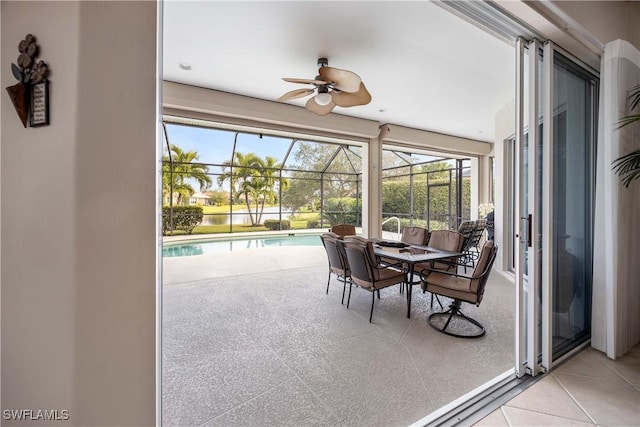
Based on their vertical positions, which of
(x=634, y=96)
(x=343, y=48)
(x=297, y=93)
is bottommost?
(x=634, y=96)

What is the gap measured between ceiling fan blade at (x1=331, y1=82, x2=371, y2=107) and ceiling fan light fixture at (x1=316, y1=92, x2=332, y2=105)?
9cm

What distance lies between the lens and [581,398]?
70.7 inches

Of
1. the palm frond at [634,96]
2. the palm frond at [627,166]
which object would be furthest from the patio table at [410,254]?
the palm frond at [634,96]

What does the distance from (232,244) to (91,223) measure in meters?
8.62

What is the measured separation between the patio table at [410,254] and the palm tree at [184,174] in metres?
7.76

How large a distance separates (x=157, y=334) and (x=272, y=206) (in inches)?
413

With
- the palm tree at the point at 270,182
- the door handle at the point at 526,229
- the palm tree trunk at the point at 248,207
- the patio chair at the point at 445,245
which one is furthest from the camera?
the palm tree trunk at the point at 248,207

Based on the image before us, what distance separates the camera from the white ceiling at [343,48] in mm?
2518

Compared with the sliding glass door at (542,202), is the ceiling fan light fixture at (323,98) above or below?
above

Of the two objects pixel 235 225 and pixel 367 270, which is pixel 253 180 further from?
pixel 367 270

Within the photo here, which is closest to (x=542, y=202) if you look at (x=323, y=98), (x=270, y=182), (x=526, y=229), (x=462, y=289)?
(x=526, y=229)

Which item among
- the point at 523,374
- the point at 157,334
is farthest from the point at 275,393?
the point at 523,374

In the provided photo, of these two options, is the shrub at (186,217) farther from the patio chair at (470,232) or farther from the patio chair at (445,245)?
the patio chair at (470,232)

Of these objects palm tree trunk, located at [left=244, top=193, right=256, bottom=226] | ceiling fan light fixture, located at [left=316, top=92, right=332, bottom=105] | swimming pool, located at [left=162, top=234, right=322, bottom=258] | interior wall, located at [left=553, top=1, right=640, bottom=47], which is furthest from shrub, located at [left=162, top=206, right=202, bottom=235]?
interior wall, located at [left=553, top=1, right=640, bottom=47]
